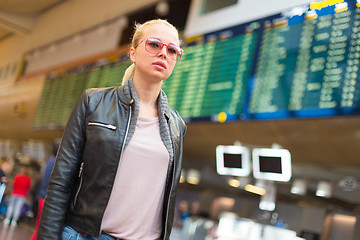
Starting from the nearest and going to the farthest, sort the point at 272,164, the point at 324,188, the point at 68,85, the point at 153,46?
the point at 153,46 < the point at 272,164 < the point at 324,188 < the point at 68,85

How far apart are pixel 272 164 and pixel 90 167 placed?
3.40 metres

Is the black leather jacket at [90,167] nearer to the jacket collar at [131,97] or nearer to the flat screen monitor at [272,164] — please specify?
the jacket collar at [131,97]

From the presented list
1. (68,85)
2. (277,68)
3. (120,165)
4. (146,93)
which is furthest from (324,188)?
(68,85)

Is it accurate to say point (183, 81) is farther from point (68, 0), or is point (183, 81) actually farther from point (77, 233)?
point (68, 0)

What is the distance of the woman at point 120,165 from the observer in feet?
4.46

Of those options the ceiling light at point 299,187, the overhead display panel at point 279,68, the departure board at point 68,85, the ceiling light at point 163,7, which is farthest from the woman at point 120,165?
the ceiling light at point 163,7

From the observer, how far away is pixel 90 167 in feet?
4.56

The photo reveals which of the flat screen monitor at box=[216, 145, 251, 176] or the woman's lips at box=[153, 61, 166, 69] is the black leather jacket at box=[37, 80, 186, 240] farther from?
the flat screen monitor at box=[216, 145, 251, 176]

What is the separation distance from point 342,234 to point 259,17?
105 inches

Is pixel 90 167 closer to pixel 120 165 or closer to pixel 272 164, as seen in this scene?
pixel 120 165

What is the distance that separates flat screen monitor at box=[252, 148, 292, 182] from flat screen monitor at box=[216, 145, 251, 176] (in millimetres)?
146

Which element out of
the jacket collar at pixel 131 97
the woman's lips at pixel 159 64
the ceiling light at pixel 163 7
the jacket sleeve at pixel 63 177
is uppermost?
the ceiling light at pixel 163 7

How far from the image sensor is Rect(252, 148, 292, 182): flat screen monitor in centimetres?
438

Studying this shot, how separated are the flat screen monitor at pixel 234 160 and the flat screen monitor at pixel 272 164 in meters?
0.15
